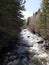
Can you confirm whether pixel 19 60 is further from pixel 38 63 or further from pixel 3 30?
pixel 3 30

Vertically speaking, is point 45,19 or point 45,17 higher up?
point 45,17

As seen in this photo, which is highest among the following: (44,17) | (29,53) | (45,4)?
(45,4)

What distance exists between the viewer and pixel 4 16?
17.6 metres

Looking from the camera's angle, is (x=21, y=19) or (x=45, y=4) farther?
(x=45, y=4)

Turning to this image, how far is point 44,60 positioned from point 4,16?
5238 millimetres

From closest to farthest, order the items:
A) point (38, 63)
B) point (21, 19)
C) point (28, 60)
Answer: point (38, 63)
point (28, 60)
point (21, 19)

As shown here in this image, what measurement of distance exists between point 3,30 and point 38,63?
4045mm

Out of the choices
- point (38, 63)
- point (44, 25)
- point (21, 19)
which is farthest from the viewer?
point (44, 25)

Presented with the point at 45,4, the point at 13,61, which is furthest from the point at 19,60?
the point at 45,4

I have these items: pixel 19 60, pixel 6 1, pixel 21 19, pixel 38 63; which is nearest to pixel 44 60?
pixel 38 63

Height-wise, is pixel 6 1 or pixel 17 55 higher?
pixel 6 1

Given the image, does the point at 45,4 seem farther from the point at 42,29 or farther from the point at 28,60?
the point at 28,60

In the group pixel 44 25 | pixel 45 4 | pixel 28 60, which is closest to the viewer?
pixel 28 60

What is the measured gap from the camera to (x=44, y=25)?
32500mm
